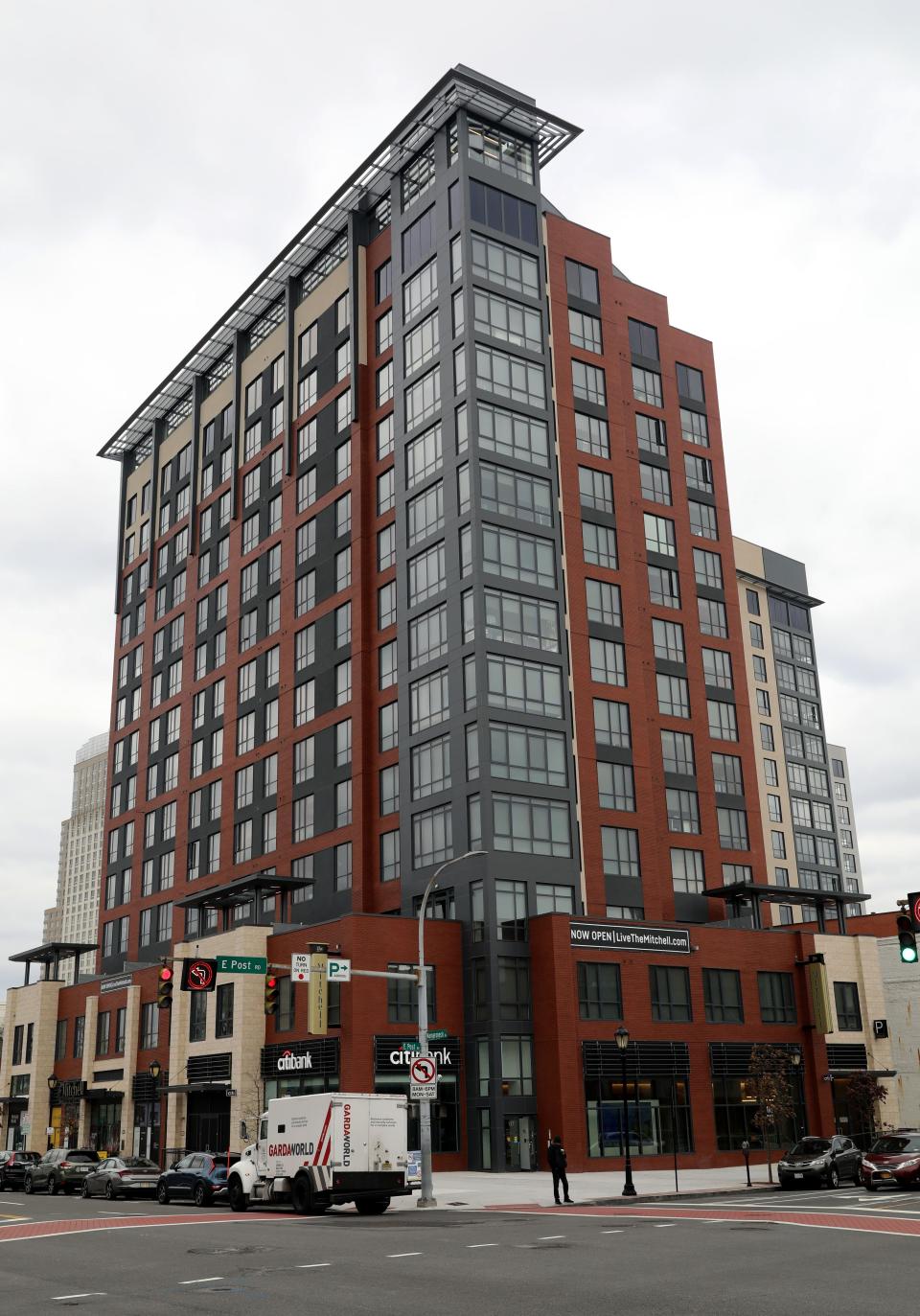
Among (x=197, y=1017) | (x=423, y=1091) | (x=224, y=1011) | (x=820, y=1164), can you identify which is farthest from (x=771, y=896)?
(x=423, y=1091)

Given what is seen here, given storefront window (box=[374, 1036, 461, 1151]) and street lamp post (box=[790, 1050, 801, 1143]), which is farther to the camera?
street lamp post (box=[790, 1050, 801, 1143])

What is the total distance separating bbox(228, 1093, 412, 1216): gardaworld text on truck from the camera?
33125 mm

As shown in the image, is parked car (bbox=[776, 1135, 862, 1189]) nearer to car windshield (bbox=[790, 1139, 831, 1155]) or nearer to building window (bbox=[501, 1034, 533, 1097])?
car windshield (bbox=[790, 1139, 831, 1155])

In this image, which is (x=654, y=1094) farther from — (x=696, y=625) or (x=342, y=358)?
(x=342, y=358)

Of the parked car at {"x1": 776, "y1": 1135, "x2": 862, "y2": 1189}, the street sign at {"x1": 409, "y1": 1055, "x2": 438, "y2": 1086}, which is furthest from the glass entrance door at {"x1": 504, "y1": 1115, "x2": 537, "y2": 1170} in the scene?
the street sign at {"x1": 409, "y1": 1055, "x2": 438, "y2": 1086}

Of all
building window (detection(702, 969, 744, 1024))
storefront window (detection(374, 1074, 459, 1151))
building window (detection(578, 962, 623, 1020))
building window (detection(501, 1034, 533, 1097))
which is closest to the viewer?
storefront window (detection(374, 1074, 459, 1151))

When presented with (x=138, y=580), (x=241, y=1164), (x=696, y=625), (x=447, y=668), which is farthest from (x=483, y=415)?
(x=138, y=580)

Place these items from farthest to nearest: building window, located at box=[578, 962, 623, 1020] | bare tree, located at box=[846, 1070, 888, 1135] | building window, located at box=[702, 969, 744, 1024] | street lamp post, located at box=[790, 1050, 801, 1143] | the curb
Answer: building window, located at box=[702, 969, 744, 1024], bare tree, located at box=[846, 1070, 888, 1135], street lamp post, located at box=[790, 1050, 801, 1143], building window, located at box=[578, 962, 623, 1020], the curb

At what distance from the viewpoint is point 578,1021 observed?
56.2 metres

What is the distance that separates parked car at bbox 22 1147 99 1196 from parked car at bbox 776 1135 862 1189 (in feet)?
91.6

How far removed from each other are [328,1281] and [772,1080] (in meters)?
34.9

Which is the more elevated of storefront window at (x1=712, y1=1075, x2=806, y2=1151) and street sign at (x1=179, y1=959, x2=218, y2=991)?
street sign at (x1=179, y1=959, x2=218, y2=991)

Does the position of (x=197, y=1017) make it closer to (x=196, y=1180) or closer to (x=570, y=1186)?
(x=196, y=1180)

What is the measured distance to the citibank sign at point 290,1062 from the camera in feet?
188
